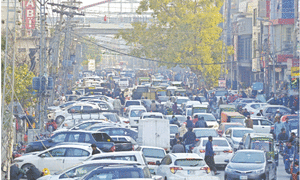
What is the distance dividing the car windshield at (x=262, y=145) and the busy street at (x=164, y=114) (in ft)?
0.12

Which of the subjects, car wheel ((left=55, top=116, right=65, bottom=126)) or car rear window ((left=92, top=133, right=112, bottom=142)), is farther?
car wheel ((left=55, top=116, right=65, bottom=126))

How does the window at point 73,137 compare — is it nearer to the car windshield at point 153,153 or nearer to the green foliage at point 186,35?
the car windshield at point 153,153

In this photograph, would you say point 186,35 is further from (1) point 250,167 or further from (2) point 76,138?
(1) point 250,167

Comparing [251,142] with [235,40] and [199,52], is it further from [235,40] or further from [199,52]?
[235,40]

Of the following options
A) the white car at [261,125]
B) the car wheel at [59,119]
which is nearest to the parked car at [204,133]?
the white car at [261,125]

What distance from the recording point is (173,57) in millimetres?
67375

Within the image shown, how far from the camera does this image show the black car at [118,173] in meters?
12.8

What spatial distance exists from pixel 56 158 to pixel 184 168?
441 centimetres

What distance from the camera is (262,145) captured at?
22.6 metres

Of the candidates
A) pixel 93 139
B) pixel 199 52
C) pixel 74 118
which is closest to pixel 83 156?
pixel 93 139

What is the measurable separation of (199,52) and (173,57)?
2.90 metres

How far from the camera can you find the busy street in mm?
18125

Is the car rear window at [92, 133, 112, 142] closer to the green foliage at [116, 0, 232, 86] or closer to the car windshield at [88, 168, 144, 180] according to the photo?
the car windshield at [88, 168, 144, 180]

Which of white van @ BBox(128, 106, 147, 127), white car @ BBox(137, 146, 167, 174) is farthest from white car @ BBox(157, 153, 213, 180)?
white van @ BBox(128, 106, 147, 127)
